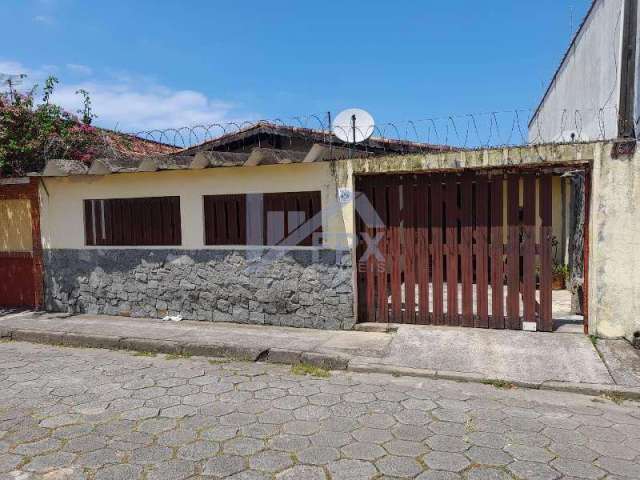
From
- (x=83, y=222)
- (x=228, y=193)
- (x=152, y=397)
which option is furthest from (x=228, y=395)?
(x=83, y=222)

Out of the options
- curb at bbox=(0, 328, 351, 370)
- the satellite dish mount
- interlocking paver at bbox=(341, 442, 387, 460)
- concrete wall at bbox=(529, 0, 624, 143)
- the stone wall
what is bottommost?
interlocking paver at bbox=(341, 442, 387, 460)

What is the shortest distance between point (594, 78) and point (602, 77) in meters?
0.62

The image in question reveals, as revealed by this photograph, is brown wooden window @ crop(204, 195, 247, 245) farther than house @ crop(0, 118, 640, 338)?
Yes

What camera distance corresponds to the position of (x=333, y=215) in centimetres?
706

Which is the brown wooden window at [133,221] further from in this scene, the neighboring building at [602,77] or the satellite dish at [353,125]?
the neighboring building at [602,77]

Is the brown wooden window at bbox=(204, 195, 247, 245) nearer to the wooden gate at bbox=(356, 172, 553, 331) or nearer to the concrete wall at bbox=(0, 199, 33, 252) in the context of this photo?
the wooden gate at bbox=(356, 172, 553, 331)

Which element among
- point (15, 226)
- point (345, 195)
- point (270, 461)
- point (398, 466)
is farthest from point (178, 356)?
point (15, 226)

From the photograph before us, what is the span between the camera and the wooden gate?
6.38m

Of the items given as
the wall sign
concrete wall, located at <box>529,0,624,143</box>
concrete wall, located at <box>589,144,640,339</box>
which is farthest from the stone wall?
concrete wall, located at <box>529,0,624,143</box>

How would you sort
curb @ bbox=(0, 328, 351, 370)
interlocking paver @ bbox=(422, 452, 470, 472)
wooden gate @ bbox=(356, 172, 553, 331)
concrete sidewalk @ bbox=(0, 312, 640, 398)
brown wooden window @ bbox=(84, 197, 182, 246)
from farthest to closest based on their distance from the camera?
brown wooden window @ bbox=(84, 197, 182, 246), wooden gate @ bbox=(356, 172, 553, 331), curb @ bbox=(0, 328, 351, 370), concrete sidewalk @ bbox=(0, 312, 640, 398), interlocking paver @ bbox=(422, 452, 470, 472)

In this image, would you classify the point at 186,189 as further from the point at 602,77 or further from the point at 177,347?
the point at 602,77

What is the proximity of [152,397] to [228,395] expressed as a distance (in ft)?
2.46

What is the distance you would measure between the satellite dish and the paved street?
3372 mm

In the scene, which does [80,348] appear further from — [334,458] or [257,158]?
[334,458]
